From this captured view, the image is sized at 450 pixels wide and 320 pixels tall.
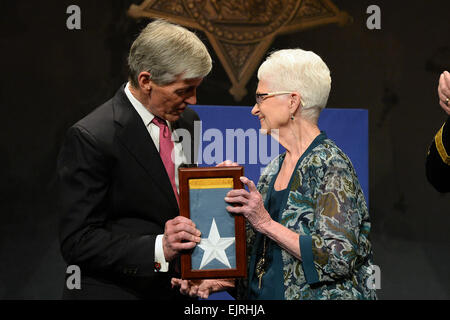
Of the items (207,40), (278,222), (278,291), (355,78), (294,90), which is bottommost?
(278,291)

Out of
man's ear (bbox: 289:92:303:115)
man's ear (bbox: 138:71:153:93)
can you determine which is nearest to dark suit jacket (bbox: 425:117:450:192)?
man's ear (bbox: 289:92:303:115)

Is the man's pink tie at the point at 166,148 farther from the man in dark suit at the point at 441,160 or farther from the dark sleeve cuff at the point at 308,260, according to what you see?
the man in dark suit at the point at 441,160

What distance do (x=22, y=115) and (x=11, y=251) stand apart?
95cm

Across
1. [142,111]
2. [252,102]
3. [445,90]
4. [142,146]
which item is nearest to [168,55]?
[142,111]

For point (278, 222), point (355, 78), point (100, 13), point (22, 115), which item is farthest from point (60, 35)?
point (278, 222)

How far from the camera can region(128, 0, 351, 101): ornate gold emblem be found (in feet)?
13.4

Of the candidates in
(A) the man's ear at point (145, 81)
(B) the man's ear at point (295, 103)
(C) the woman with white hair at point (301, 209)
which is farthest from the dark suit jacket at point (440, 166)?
(A) the man's ear at point (145, 81)

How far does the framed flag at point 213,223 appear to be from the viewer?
1731 mm

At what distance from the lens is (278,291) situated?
1845 mm

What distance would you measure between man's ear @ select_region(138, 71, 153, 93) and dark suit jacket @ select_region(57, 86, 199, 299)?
0.32 feet

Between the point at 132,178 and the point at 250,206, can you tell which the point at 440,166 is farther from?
the point at 132,178

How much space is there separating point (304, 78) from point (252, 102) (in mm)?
2144

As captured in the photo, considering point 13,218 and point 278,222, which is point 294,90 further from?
point 13,218

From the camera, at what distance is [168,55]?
2027mm
